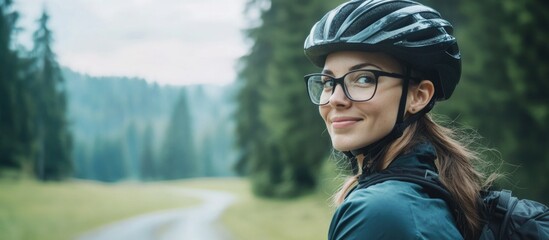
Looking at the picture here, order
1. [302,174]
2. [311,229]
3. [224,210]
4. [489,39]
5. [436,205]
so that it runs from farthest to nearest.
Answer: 1. [302,174]
2. [224,210]
3. [311,229]
4. [489,39]
5. [436,205]

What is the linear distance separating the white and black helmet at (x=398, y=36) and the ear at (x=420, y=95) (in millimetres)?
42

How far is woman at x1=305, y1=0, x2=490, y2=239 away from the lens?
1.75 meters

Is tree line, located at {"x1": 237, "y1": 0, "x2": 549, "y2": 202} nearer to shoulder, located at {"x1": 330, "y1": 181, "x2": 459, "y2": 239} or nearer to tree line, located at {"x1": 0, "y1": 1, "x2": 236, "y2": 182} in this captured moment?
tree line, located at {"x1": 0, "y1": 1, "x2": 236, "y2": 182}

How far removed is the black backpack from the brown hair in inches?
1.7

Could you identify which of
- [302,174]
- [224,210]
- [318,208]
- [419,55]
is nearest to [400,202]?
[419,55]

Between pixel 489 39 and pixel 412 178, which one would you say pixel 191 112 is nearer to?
pixel 489 39

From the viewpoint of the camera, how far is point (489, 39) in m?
10.8

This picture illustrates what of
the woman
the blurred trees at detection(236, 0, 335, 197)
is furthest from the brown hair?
the blurred trees at detection(236, 0, 335, 197)

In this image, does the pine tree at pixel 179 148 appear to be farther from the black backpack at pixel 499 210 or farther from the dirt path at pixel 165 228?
the black backpack at pixel 499 210

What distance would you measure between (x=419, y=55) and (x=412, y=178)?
53 cm

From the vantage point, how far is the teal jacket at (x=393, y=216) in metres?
1.36

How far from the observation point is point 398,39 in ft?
6.02

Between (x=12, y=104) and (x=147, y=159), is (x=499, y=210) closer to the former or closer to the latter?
(x=12, y=104)

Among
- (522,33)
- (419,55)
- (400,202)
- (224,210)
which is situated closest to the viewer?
(400,202)
